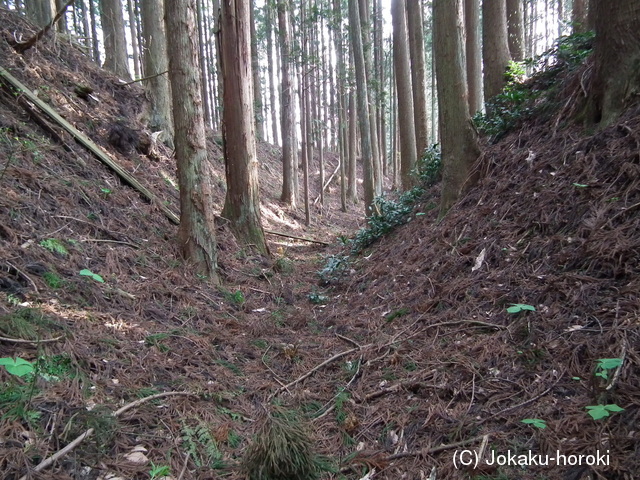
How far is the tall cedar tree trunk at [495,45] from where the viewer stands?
25.0 ft

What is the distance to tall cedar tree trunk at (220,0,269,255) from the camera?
7605 millimetres

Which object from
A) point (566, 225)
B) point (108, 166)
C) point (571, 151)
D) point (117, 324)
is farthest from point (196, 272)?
point (571, 151)

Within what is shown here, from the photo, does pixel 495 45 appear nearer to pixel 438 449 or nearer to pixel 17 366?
pixel 438 449

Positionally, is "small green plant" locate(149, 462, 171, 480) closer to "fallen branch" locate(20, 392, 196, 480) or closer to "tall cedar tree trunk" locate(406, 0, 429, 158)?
"fallen branch" locate(20, 392, 196, 480)

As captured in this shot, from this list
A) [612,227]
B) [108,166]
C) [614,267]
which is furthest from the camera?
[108,166]

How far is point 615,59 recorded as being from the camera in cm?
409

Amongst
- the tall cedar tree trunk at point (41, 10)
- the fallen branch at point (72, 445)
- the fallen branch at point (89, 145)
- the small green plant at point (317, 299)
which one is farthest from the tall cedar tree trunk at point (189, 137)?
the tall cedar tree trunk at point (41, 10)

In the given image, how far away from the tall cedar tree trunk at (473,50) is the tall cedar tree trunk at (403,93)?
156 cm

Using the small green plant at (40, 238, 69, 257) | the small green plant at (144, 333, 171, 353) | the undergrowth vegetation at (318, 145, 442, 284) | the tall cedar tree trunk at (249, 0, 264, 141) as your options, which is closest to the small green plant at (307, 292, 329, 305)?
the undergrowth vegetation at (318, 145, 442, 284)

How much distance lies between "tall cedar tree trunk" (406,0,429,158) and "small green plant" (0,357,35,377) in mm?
9724

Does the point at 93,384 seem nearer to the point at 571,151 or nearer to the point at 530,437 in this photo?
the point at 530,437

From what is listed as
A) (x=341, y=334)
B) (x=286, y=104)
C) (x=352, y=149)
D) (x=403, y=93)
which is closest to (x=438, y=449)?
(x=341, y=334)

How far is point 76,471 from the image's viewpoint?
77.8 inches

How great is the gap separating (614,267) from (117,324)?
400cm
